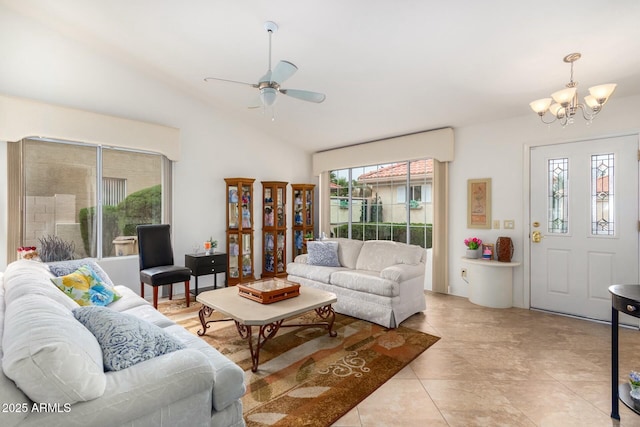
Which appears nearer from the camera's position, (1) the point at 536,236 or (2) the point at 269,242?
(1) the point at 536,236

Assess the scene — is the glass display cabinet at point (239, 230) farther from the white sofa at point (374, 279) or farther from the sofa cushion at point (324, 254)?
the sofa cushion at point (324, 254)

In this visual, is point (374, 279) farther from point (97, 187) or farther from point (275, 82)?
point (97, 187)

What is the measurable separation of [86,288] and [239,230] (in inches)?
108

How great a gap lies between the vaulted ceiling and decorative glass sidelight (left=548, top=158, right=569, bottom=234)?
676mm

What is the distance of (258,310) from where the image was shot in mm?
2652

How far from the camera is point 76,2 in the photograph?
316 centimetres

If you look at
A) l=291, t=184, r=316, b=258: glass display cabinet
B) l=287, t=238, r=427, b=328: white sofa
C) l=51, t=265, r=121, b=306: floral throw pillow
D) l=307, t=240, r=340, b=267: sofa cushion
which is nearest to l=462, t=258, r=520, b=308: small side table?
l=287, t=238, r=427, b=328: white sofa

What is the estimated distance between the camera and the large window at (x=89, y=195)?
3.69 m

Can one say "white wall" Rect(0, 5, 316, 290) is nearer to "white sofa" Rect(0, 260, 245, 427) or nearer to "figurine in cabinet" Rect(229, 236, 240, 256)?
"figurine in cabinet" Rect(229, 236, 240, 256)

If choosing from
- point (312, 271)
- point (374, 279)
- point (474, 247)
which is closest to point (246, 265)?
point (312, 271)

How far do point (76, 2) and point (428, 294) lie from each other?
18.4ft

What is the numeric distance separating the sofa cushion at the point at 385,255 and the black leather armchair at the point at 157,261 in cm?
234

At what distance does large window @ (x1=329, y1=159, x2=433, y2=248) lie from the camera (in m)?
5.04

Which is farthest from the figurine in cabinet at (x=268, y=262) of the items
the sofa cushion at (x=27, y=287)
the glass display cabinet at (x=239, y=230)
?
the sofa cushion at (x=27, y=287)
